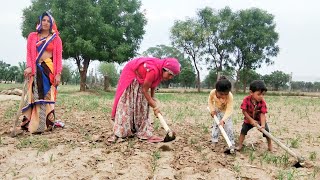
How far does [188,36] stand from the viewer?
3042 centimetres

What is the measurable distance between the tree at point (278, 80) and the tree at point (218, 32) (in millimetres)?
6070

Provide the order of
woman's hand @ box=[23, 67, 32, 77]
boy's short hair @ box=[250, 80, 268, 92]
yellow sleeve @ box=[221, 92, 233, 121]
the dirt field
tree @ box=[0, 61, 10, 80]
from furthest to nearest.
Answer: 1. tree @ box=[0, 61, 10, 80]
2. woman's hand @ box=[23, 67, 32, 77]
3. yellow sleeve @ box=[221, 92, 233, 121]
4. boy's short hair @ box=[250, 80, 268, 92]
5. the dirt field

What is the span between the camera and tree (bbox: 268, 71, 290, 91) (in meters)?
35.8

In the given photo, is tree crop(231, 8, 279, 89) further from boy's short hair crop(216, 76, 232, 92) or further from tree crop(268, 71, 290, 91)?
boy's short hair crop(216, 76, 232, 92)

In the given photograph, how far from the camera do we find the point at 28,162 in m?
3.77

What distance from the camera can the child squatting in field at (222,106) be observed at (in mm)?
4496

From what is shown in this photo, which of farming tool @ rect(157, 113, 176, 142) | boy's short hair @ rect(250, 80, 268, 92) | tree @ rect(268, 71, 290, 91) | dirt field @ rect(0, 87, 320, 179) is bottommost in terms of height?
dirt field @ rect(0, 87, 320, 179)

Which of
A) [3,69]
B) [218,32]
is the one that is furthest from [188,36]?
[3,69]

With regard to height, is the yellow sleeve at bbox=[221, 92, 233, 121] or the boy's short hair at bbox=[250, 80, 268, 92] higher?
the boy's short hair at bbox=[250, 80, 268, 92]

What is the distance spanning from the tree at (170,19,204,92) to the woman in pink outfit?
2601 centimetres

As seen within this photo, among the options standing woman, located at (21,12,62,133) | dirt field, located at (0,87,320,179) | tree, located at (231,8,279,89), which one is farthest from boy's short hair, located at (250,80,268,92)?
tree, located at (231,8,279,89)

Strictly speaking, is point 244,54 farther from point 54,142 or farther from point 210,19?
point 54,142

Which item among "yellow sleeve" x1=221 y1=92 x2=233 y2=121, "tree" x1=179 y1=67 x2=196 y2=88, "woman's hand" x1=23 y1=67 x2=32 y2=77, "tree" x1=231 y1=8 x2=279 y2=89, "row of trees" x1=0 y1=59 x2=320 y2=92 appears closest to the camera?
"yellow sleeve" x1=221 y1=92 x2=233 y2=121

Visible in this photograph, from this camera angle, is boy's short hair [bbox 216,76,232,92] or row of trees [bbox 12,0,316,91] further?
row of trees [bbox 12,0,316,91]
